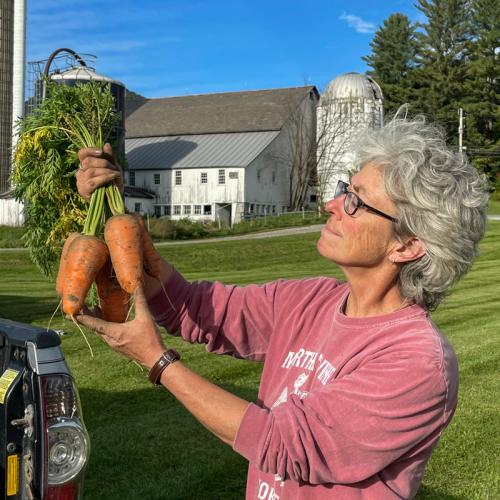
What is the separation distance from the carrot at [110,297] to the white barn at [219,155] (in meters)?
43.3

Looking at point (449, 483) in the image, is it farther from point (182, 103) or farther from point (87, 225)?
point (182, 103)

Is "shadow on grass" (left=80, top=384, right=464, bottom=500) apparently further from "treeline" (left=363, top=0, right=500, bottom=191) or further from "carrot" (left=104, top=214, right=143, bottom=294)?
"treeline" (left=363, top=0, right=500, bottom=191)

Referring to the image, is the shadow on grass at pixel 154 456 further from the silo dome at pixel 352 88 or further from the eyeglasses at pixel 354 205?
the silo dome at pixel 352 88

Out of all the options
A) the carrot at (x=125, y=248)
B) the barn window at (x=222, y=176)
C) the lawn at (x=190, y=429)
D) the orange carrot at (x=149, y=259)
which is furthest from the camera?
the barn window at (x=222, y=176)

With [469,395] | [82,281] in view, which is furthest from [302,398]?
[469,395]

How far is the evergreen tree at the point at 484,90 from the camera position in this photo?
181ft

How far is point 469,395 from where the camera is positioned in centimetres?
740

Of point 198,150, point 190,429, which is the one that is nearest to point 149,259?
point 190,429

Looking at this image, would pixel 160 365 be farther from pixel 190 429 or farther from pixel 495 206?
pixel 495 206

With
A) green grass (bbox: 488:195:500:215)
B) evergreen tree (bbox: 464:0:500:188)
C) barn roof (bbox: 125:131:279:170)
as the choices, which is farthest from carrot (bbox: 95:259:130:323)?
evergreen tree (bbox: 464:0:500:188)

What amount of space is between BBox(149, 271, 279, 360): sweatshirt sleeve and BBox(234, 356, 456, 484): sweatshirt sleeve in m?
0.82

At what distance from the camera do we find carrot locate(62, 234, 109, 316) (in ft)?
9.71

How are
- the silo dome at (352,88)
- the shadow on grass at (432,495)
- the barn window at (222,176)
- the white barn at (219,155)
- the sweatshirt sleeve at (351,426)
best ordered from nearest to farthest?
the sweatshirt sleeve at (351,426), the shadow on grass at (432,495), the barn window at (222,176), the white barn at (219,155), the silo dome at (352,88)

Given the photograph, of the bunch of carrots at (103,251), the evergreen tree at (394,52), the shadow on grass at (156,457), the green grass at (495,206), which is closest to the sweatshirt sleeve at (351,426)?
the bunch of carrots at (103,251)
